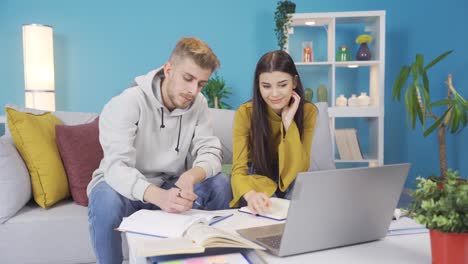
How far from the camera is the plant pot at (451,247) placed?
2.64 feet

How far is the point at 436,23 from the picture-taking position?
3.71 meters

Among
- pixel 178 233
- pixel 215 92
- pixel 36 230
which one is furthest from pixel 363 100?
pixel 178 233

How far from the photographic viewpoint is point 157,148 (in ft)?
5.74

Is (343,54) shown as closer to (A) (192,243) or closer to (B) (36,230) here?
(B) (36,230)

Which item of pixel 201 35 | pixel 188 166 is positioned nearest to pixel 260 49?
pixel 201 35

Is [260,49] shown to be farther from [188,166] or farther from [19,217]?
[19,217]

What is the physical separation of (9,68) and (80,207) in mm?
1979

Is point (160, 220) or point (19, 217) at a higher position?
point (160, 220)

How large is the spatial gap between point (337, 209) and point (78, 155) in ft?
4.59

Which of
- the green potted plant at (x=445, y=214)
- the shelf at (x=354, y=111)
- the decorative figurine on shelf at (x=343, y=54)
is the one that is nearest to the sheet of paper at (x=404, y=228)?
the green potted plant at (x=445, y=214)

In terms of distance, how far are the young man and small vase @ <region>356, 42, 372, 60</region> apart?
195 centimetres

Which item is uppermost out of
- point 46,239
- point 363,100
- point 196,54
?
point 196,54

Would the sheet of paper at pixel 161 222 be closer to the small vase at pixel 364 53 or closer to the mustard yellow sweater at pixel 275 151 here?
the mustard yellow sweater at pixel 275 151

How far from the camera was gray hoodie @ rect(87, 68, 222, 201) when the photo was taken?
155 centimetres
